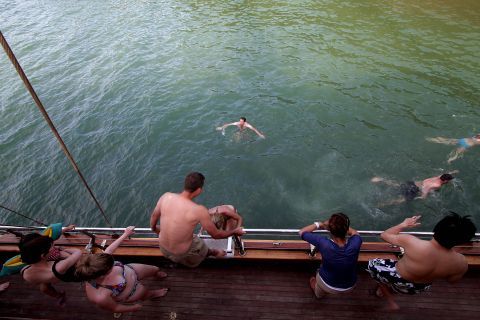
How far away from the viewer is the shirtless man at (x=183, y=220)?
12.8 ft

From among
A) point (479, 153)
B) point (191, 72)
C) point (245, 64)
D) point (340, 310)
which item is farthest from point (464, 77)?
point (340, 310)

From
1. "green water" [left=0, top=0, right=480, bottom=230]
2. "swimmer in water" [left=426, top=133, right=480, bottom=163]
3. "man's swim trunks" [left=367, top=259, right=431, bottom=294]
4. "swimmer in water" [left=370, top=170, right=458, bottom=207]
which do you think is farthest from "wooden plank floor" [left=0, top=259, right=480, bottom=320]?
"swimmer in water" [left=426, top=133, right=480, bottom=163]

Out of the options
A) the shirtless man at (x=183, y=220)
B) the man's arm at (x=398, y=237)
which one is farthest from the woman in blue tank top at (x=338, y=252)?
the shirtless man at (x=183, y=220)

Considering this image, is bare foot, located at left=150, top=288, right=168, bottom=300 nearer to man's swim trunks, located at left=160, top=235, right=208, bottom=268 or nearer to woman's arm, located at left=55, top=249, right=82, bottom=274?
man's swim trunks, located at left=160, top=235, right=208, bottom=268

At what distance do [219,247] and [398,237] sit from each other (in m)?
2.82

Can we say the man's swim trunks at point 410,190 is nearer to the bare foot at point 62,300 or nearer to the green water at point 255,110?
the green water at point 255,110

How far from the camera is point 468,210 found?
8.34 metres

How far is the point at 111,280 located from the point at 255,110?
10.3 metres

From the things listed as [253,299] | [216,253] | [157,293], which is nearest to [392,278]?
[253,299]

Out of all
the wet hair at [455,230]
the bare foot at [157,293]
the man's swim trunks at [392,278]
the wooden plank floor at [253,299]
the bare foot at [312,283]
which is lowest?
the wooden plank floor at [253,299]

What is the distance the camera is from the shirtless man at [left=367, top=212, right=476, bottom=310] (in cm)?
319

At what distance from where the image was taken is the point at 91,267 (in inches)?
133

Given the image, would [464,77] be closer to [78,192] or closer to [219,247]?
[219,247]

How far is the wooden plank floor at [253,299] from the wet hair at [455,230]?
2050 millimetres
